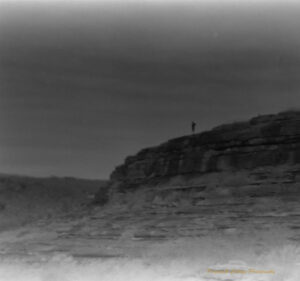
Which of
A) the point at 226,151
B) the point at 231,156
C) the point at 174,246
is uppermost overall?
the point at 226,151

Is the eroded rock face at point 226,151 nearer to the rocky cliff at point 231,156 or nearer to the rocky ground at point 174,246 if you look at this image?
the rocky cliff at point 231,156

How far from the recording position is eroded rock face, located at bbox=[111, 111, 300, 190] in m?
26.9

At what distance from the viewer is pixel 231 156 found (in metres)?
29.4

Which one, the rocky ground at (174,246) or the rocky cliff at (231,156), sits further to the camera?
the rocky cliff at (231,156)

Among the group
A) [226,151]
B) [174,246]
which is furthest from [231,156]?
[174,246]

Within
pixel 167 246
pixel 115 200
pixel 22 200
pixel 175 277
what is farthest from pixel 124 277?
pixel 22 200

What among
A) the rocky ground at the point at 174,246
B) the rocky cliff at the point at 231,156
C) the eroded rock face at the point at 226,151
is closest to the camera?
the rocky ground at the point at 174,246

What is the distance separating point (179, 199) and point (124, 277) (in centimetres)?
1068

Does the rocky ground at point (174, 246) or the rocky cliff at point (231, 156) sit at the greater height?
the rocky cliff at point (231, 156)

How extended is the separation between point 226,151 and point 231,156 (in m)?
0.55

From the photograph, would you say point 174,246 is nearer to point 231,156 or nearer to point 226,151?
point 231,156

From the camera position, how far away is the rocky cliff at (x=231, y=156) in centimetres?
2645

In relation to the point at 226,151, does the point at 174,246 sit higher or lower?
lower

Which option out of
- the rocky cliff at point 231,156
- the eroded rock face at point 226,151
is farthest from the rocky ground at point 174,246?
the eroded rock face at point 226,151
